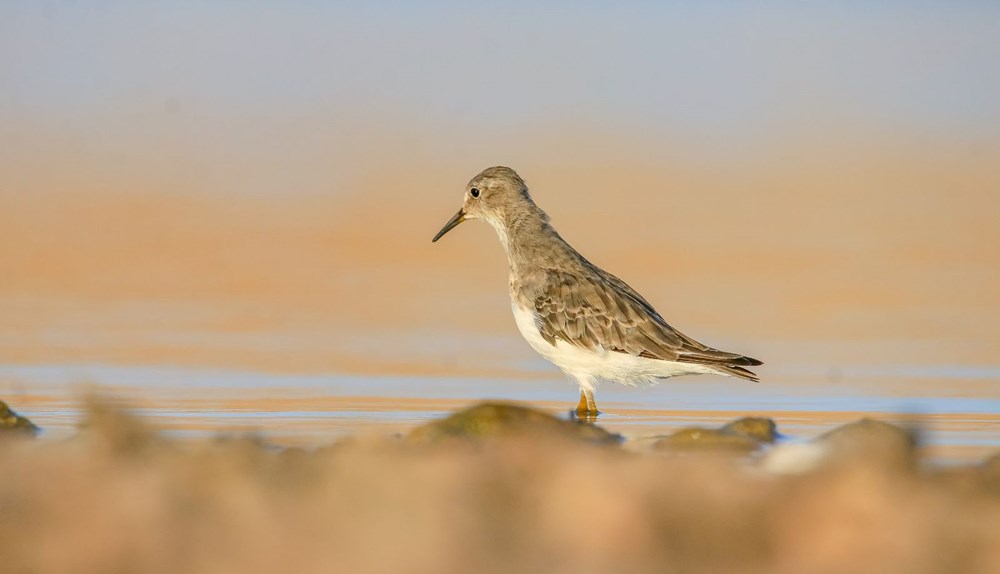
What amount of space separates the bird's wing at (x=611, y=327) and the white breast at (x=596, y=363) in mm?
36

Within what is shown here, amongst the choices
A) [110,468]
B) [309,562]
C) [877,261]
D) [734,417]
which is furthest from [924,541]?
[877,261]

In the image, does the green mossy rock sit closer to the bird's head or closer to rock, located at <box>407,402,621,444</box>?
rock, located at <box>407,402,621,444</box>

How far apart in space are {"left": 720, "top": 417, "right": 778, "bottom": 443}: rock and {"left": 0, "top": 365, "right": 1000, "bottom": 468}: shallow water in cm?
33

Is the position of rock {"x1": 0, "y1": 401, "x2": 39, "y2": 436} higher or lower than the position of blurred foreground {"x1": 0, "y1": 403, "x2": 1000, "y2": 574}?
higher

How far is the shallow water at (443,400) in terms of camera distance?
8.66 metres

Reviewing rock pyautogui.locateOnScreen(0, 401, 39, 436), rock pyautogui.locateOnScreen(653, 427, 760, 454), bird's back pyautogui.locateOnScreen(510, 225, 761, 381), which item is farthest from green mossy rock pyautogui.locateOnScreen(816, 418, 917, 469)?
rock pyautogui.locateOnScreen(0, 401, 39, 436)

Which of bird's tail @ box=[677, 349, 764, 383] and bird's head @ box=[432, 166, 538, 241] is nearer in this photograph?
A: bird's tail @ box=[677, 349, 764, 383]

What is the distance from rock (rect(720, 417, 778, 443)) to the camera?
7.79 meters

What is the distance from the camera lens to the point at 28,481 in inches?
195

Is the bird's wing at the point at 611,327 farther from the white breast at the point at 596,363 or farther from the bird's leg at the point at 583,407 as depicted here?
the bird's leg at the point at 583,407

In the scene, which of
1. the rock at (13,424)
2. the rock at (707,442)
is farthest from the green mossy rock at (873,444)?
the rock at (13,424)

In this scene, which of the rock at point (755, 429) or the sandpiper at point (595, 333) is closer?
the rock at point (755, 429)

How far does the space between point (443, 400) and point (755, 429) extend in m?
2.63

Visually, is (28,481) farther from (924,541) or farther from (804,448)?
(804,448)
